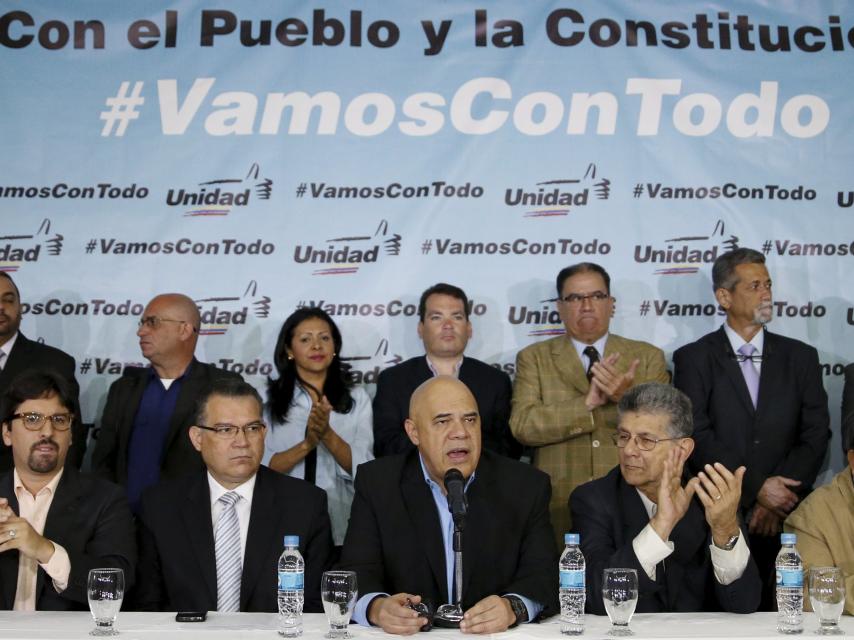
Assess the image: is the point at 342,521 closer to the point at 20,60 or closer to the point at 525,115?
the point at 525,115

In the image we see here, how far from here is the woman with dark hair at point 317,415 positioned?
4.85 metres

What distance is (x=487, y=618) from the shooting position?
9.89 ft

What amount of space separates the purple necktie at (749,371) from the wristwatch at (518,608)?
2.13 metres

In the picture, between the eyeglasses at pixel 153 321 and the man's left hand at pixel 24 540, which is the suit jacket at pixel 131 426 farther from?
the man's left hand at pixel 24 540

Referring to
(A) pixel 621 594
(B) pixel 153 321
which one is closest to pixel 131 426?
(B) pixel 153 321

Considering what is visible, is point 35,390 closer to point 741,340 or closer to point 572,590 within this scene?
point 572,590

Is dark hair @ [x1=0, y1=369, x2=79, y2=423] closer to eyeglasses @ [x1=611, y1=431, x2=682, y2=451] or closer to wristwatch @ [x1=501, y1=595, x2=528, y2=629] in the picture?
wristwatch @ [x1=501, y1=595, x2=528, y2=629]

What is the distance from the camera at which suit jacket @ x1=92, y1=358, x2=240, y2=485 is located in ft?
15.7

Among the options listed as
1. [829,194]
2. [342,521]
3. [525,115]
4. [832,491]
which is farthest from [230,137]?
[832,491]

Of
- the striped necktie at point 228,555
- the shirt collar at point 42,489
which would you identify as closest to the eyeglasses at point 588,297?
the striped necktie at point 228,555

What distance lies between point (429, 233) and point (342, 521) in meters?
1.55

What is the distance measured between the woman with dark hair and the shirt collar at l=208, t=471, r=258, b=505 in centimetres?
96

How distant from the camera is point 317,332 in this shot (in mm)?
5117

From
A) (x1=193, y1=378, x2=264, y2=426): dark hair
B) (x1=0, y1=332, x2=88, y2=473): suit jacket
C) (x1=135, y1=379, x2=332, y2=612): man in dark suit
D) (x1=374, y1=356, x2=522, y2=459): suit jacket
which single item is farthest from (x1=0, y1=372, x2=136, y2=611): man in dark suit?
(x1=374, y1=356, x2=522, y2=459): suit jacket
